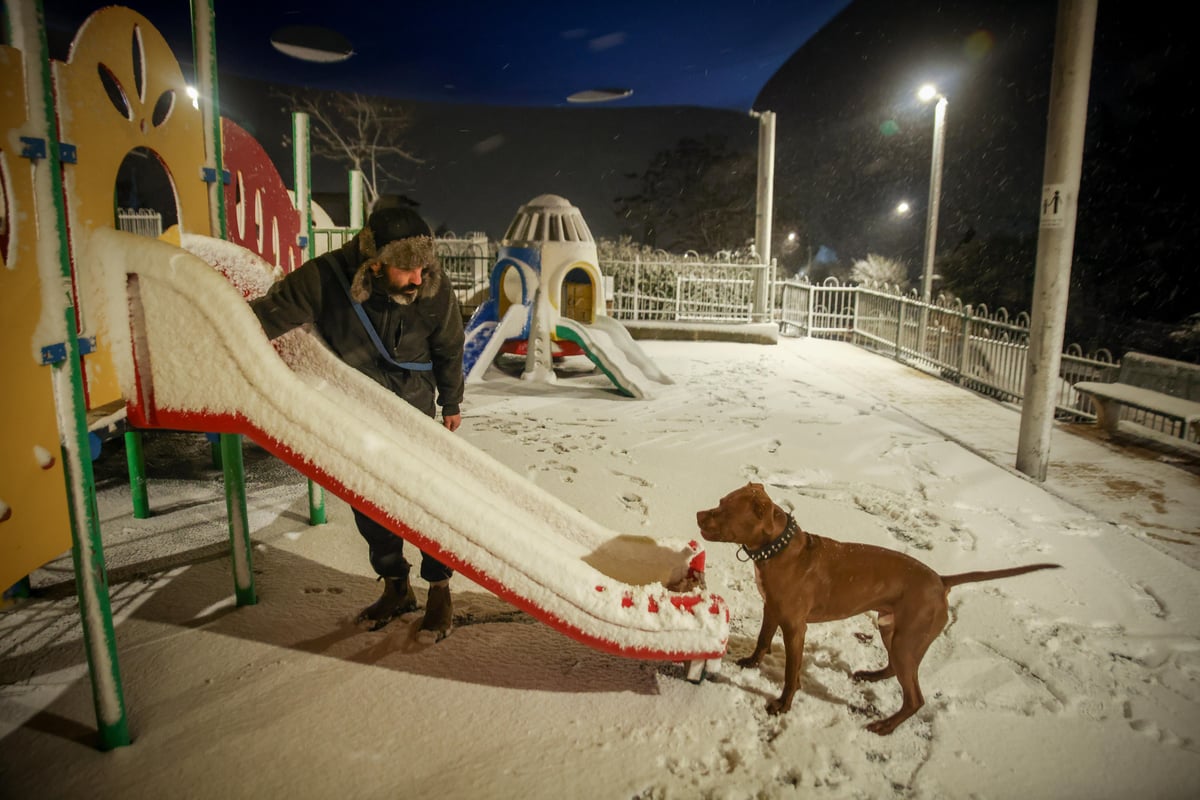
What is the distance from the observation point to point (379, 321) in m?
2.96

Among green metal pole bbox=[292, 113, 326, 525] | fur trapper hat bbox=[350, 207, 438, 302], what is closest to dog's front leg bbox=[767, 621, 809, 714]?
fur trapper hat bbox=[350, 207, 438, 302]

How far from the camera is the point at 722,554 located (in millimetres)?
4043

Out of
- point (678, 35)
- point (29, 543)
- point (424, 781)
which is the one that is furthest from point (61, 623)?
point (678, 35)

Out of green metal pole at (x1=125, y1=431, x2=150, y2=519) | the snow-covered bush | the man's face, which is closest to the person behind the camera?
the man's face

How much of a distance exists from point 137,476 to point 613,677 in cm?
315

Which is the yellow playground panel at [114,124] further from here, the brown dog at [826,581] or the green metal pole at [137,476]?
the brown dog at [826,581]

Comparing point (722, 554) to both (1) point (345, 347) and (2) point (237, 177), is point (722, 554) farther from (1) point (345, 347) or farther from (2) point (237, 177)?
(2) point (237, 177)

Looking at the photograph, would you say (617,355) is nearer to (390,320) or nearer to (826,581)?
(390,320)

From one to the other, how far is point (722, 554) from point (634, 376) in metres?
4.41

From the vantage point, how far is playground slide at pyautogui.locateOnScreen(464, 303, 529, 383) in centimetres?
852

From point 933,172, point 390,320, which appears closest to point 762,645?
point 390,320

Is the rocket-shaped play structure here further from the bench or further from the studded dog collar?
the studded dog collar

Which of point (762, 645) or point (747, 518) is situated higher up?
point (747, 518)

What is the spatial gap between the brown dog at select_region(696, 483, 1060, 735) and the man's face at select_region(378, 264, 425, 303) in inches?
57.1
